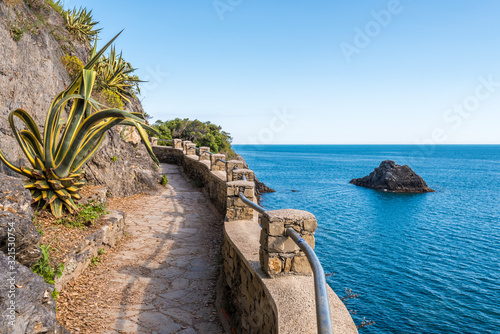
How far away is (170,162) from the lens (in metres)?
17.3

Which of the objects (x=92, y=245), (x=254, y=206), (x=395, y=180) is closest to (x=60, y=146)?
(x=92, y=245)

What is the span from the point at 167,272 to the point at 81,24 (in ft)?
37.0

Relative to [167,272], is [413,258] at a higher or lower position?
lower

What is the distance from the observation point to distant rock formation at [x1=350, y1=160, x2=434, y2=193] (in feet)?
140

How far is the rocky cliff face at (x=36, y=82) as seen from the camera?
6391 millimetres

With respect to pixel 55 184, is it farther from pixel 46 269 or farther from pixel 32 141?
pixel 46 269

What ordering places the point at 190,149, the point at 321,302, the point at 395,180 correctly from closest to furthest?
the point at 321,302 → the point at 190,149 → the point at 395,180

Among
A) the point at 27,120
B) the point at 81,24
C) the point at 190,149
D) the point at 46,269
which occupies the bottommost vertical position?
the point at 46,269

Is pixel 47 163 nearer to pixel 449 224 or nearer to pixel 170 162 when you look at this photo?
pixel 170 162

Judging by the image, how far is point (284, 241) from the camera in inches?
133

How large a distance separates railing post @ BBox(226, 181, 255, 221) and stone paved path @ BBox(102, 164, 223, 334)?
34.9 inches

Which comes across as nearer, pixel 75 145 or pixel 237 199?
pixel 75 145

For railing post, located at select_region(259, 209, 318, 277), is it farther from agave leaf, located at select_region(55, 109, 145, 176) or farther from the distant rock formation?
the distant rock formation

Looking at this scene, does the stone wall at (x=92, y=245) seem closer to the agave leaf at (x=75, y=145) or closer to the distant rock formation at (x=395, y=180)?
the agave leaf at (x=75, y=145)
